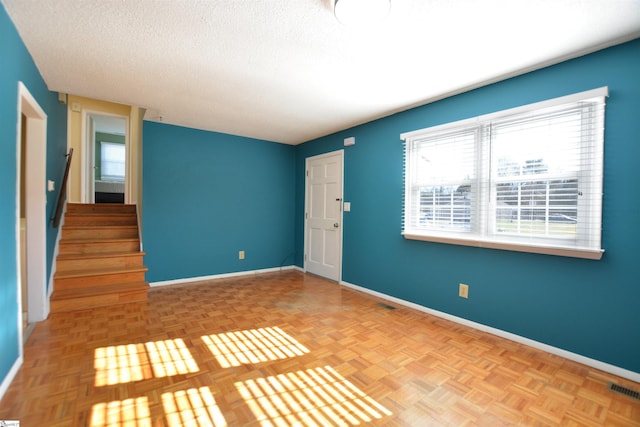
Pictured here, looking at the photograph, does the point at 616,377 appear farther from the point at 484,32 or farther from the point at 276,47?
the point at 276,47

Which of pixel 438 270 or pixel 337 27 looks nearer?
pixel 337 27

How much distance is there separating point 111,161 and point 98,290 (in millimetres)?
4789

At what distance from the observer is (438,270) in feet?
10.2

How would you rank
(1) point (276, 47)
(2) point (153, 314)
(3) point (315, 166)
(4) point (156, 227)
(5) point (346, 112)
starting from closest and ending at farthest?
(1) point (276, 47) < (2) point (153, 314) < (5) point (346, 112) < (4) point (156, 227) < (3) point (315, 166)

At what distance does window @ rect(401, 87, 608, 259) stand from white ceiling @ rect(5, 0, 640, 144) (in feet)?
1.35

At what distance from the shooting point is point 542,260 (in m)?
2.39

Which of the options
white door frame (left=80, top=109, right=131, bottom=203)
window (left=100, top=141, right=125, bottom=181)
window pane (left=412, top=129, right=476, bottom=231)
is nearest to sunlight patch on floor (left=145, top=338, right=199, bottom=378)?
window pane (left=412, top=129, right=476, bottom=231)

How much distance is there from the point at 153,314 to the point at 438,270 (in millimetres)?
3029

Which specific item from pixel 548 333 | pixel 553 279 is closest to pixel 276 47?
pixel 553 279

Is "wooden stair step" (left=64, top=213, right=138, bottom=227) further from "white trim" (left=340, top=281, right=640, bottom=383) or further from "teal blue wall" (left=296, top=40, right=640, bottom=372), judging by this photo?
"white trim" (left=340, top=281, right=640, bottom=383)

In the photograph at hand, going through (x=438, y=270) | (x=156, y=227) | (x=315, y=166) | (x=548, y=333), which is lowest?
(x=548, y=333)

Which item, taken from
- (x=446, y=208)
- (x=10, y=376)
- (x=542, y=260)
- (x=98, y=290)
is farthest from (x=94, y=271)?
(x=542, y=260)

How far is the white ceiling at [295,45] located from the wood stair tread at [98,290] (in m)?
2.15

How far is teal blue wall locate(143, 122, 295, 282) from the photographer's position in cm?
414
